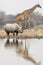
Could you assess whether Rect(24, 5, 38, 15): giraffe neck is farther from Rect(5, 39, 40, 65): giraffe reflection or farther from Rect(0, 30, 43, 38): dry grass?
Rect(5, 39, 40, 65): giraffe reflection

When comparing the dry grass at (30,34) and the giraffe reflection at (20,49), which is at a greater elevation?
the dry grass at (30,34)

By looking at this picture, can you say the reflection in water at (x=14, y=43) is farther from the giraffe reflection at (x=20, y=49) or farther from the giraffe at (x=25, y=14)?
the giraffe at (x=25, y=14)

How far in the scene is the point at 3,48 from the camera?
2.31 m

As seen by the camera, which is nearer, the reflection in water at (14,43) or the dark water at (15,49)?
the dark water at (15,49)

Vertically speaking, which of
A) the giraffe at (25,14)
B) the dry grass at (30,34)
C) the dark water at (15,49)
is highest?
the giraffe at (25,14)

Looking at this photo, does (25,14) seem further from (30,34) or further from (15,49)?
(15,49)

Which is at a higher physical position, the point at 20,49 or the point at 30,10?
the point at 30,10

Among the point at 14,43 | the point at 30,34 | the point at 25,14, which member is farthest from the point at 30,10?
the point at 14,43

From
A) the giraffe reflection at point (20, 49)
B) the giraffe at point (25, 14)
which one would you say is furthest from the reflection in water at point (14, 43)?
the giraffe at point (25, 14)

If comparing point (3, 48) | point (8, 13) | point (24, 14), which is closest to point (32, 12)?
point (24, 14)

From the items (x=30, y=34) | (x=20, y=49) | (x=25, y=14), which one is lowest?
(x=20, y=49)

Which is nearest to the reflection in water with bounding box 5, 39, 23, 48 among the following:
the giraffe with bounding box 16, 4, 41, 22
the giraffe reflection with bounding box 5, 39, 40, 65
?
the giraffe reflection with bounding box 5, 39, 40, 65

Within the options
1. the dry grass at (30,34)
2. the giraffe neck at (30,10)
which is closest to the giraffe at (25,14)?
the giraffe neck at (30,10)

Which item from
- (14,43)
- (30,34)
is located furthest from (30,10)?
(14,43)
